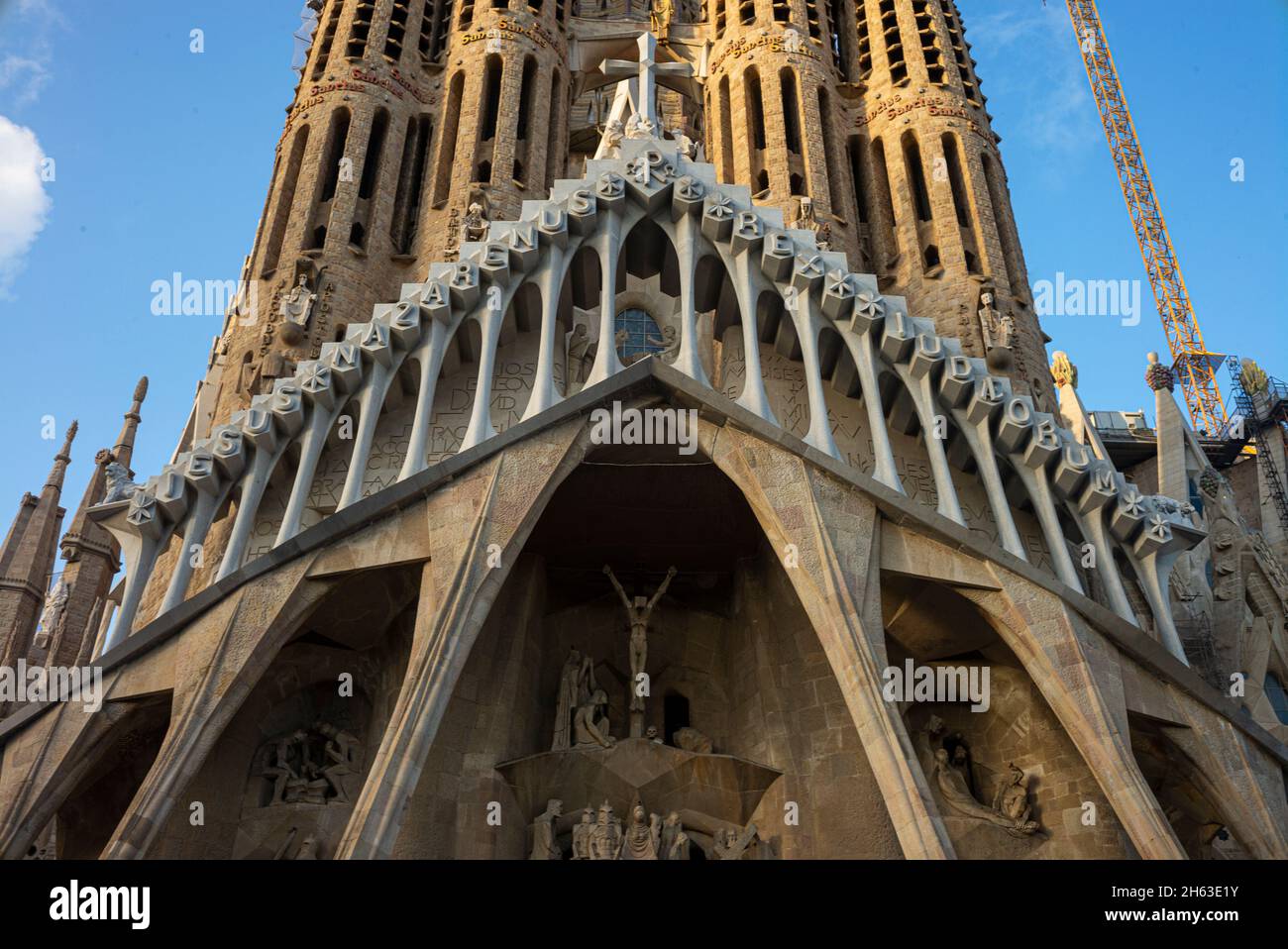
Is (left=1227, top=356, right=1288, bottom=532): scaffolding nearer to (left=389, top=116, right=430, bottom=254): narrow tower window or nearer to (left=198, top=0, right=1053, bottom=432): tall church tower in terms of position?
→ (left=198, top=0, right=1053, bottom=432): tall church tower

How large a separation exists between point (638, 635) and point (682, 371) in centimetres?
314

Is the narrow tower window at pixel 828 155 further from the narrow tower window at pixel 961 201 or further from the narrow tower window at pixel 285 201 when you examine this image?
the narrow tower window at pixel 285 201

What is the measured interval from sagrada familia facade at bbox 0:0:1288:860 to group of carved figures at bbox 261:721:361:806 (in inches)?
1.7

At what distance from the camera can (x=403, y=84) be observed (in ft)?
70.9

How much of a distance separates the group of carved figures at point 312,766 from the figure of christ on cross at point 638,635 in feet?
9.99

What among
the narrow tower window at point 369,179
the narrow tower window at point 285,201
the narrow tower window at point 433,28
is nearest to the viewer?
the narrow tower window at point 285,201

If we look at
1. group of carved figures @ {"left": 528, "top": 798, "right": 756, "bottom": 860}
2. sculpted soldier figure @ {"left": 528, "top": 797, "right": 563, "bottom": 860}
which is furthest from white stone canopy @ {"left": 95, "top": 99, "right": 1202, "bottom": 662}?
group of carved figures @ {"left": 528, "top": 798, "right": 756, "bottom": 860}

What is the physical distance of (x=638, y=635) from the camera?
50.0 ft

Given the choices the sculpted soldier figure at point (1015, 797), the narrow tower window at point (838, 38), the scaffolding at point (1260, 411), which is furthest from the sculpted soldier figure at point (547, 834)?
the scaffolding at point (1260, 411)

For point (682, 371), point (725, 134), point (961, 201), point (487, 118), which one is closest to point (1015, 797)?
point (682, 371)

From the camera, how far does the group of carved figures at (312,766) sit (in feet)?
45.8

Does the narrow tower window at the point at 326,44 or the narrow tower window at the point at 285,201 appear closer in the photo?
the narrow tower window at the point at 285,201

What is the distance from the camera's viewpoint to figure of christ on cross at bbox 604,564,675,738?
14.9 meters

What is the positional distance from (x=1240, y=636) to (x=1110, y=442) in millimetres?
14763
